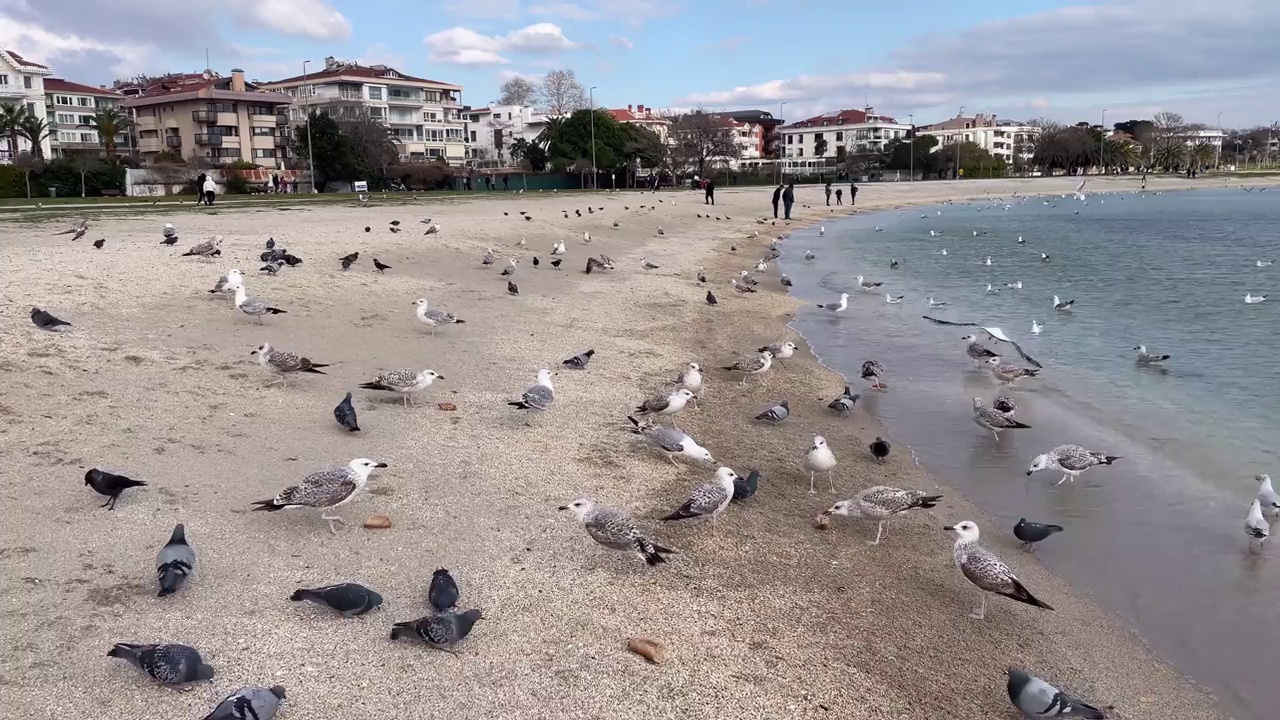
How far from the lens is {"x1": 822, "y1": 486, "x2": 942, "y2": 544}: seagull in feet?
24.7

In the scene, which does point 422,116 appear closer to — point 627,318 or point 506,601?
point 627,318

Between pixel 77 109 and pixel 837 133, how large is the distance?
119 m

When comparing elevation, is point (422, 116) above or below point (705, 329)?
Result: above

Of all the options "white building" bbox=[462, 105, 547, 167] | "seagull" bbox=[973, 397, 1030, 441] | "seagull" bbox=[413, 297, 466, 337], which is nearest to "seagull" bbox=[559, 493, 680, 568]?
"seagull" bbox=[973, 397, 1030, 441]

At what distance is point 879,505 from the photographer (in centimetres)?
754

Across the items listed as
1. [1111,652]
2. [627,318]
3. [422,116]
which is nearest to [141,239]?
[627,318]

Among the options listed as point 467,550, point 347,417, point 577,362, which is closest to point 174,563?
point 467,550

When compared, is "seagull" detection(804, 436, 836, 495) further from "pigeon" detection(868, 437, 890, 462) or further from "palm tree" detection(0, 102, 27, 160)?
"palm tree" detection(0, 102, 27, 160)

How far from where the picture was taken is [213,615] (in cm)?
536

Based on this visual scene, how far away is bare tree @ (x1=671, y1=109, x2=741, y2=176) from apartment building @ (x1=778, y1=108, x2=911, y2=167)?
5835cm

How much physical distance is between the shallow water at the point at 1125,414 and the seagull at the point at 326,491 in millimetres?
5795

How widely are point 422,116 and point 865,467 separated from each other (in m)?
99.3

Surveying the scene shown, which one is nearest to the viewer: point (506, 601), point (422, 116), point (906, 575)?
point (506, 601)

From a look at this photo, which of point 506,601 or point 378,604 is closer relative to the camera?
point 378,604
